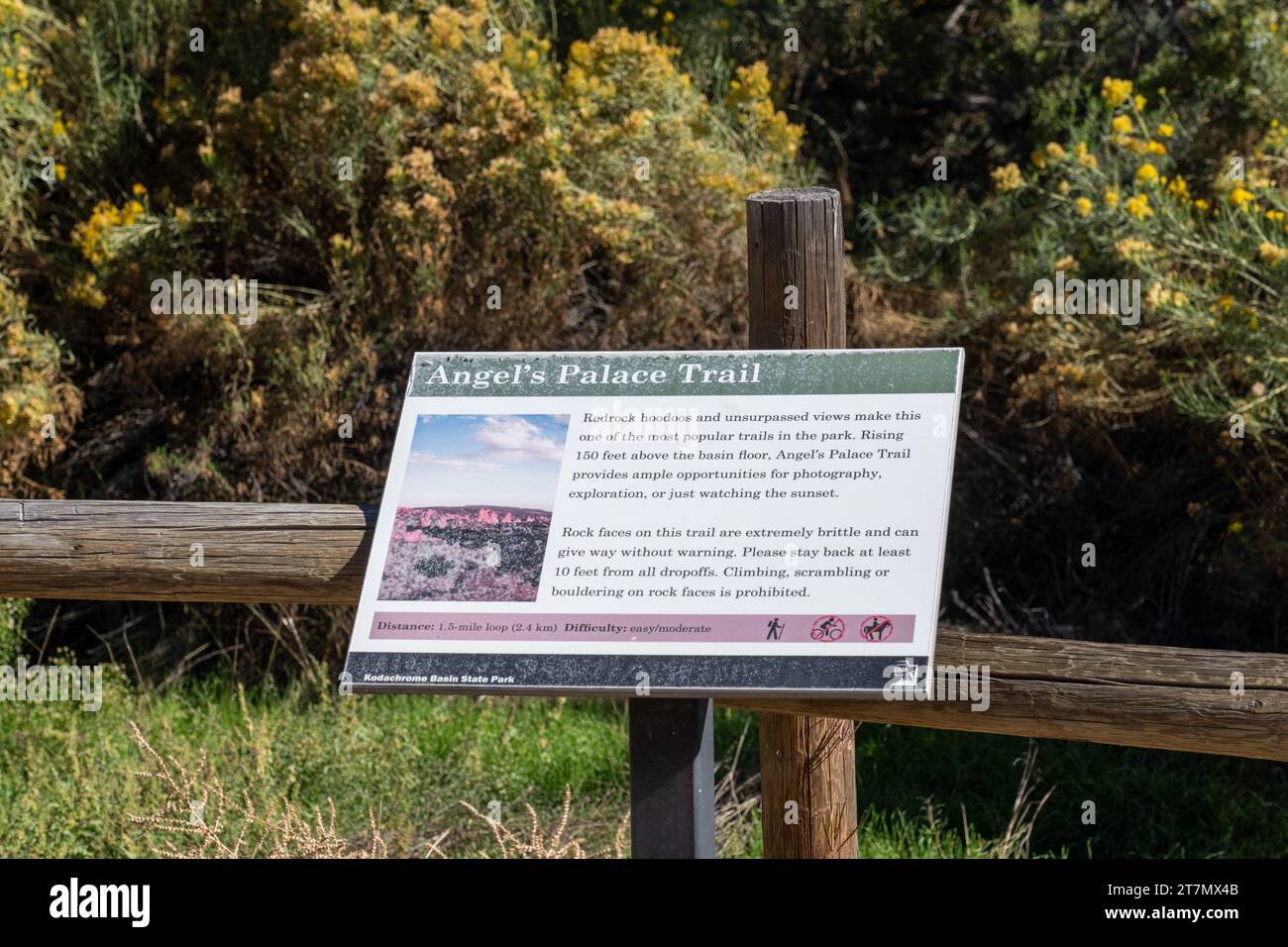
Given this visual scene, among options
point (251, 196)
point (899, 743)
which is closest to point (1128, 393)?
point (899, 743)

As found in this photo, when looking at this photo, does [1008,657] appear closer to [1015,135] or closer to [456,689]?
[456,689]

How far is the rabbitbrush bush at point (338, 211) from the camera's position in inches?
185

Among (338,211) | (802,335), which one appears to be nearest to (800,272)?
(802,335)

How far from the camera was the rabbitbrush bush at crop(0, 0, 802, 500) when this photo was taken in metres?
4.71

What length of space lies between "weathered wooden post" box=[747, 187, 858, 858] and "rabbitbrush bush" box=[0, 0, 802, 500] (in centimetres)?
212

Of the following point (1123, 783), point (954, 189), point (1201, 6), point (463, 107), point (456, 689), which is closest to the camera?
point (456, 689)

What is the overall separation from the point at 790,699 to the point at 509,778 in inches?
83.1

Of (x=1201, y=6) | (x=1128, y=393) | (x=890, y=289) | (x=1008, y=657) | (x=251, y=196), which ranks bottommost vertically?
(x=1008, y=657)

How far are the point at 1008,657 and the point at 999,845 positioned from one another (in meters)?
1.62

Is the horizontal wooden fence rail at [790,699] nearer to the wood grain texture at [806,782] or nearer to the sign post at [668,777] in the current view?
the sign post at [668,777]

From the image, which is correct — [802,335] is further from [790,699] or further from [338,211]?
[338,211]

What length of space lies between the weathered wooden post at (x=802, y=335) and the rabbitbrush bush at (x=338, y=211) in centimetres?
212

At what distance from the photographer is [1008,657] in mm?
2215

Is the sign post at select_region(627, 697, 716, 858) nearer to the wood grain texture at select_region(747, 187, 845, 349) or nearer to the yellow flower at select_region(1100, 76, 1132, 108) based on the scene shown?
the wood grain texture at select_region(747, 187, 845, 349)
